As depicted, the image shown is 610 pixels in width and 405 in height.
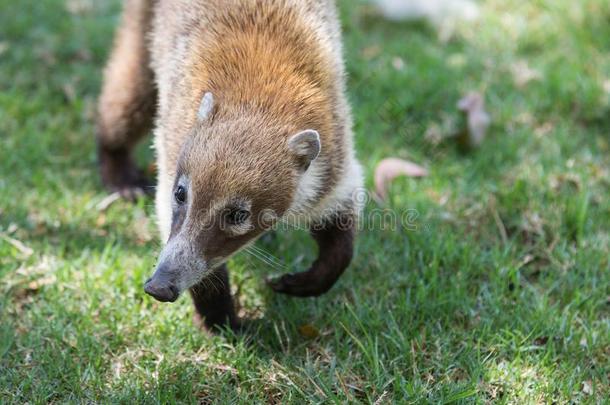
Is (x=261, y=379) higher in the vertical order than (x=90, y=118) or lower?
higher

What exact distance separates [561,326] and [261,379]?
1.59m

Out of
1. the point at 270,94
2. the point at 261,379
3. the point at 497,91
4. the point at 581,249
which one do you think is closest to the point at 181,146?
the point at 270,94

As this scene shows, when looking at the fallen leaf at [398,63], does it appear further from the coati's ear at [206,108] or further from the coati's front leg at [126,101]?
the coati's ear at [206,108]

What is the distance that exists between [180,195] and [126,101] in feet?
6.64

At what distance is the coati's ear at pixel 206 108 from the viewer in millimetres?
3527

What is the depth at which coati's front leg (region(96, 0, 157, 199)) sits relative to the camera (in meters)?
5.23

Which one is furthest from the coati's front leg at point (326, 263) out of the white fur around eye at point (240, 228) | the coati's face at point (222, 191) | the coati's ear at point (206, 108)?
the coati's ear at point (206, 108)

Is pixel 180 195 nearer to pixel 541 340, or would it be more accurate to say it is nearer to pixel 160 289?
pixel 160 289

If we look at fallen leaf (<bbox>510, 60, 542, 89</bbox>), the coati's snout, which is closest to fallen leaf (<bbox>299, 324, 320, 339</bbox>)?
the coati's snout

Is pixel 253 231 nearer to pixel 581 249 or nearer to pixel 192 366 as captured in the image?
pixel 192 366

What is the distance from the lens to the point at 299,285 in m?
4.04

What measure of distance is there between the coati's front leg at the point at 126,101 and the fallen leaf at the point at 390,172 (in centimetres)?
165

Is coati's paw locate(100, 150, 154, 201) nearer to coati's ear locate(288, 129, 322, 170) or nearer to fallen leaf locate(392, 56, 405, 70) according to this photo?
coati's ear locate(288, 129, 322, 170)

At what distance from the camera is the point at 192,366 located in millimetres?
3736
